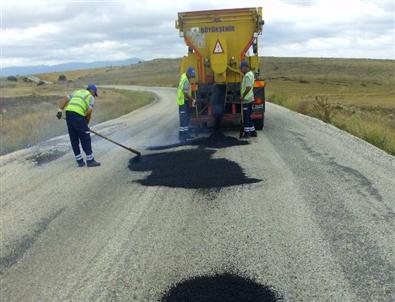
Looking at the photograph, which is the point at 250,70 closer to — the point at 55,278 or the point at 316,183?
the point at 316,183

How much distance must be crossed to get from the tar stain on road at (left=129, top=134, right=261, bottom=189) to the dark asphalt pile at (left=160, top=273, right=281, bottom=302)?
2.86 metres

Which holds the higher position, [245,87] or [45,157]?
[245,87]

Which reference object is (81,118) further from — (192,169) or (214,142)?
(214,142)

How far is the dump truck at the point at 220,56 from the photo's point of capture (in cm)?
1199

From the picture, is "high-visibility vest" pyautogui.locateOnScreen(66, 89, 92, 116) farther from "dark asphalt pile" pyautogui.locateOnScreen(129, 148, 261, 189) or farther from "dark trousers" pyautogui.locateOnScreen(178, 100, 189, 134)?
"dark trousers" pyautogui.locateOnScreen(178, 100, 189, 134)

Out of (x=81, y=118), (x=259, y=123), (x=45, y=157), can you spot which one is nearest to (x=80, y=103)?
(x=81, y=118)

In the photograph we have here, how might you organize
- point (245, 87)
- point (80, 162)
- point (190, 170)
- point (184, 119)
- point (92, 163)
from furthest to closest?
point (184, 119)
point (245, 87)
point (80, 162)
point (92, 163)
point (190, 170)

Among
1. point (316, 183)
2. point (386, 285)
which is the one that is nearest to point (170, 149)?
point (316, 183)

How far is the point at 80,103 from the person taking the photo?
30.1 ft

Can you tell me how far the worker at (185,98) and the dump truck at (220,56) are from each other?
37 cm

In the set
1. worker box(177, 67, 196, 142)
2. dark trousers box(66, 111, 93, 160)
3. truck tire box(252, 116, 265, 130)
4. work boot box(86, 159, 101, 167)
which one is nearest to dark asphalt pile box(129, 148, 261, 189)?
work boot box(86, 159, 101, 167)

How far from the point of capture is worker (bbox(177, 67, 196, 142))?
455 inches

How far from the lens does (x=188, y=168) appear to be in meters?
8.20

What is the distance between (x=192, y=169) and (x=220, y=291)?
169 inches
